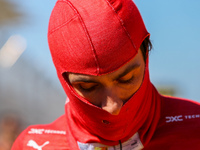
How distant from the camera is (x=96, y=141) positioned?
259 centimetres

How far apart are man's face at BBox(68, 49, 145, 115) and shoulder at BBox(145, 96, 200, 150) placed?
18.9 inches

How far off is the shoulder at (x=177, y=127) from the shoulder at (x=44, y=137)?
2.42 feet

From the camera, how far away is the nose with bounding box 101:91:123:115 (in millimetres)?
2285

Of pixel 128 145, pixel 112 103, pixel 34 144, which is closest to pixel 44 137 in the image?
pixel 34 144

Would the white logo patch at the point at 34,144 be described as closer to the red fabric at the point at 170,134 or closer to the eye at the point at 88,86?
the red fabric at the point at 170,134

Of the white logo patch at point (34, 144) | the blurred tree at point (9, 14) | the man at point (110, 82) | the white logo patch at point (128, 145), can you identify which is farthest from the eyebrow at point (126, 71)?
the blurred tree at point (9, 14)

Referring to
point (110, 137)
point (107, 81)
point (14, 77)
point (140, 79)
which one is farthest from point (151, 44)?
point (14, 77)

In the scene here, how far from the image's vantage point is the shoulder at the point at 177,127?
2619mm

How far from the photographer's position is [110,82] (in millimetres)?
2326

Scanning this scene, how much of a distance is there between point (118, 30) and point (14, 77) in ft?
39.7

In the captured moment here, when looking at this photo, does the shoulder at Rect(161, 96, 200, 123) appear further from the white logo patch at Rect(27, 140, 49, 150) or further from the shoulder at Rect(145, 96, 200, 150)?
the white logo patch at Rect(27, 140, 49, 150)

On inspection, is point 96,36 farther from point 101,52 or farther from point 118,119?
point 118,119

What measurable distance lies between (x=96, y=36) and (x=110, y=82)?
0.30 m

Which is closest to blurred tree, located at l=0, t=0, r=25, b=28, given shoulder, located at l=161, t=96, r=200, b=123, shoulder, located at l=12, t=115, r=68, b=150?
shoulder, located at l=12, t=115, r=68, b=150
